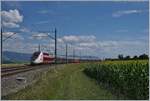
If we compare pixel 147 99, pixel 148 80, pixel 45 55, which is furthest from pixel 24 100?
pixel 45 55

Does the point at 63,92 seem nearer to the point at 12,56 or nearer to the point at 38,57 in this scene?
the point at 38,57

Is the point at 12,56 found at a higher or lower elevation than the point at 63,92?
higher

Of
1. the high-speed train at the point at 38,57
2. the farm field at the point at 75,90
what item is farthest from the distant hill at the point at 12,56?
the farm field at the point at 75,90

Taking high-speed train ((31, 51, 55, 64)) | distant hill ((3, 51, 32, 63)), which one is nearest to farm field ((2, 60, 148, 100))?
distant hill ((3, 51, 32, 63))

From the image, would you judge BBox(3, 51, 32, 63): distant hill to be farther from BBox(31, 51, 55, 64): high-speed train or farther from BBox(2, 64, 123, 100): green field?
BBox(2, 64, 123, 100): green field

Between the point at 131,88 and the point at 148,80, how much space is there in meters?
1.28

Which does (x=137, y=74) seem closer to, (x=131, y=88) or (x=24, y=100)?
(x=131, y=88)

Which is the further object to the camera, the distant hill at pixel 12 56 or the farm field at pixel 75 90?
the distant hill at pixel 12 56

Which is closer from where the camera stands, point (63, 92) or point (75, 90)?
point (63, 92)

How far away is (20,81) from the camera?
24531 mm

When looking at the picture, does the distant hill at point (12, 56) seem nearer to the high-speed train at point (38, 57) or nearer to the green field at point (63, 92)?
the high-speed train at point (38, 57)

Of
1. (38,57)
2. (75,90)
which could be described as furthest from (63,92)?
(38,57)

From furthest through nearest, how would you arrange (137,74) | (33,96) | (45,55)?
1. (45,55)
2. (137,74)
3. (33,96)

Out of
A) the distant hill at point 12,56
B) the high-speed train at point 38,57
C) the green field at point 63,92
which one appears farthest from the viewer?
the high-speed train at point 38,57
